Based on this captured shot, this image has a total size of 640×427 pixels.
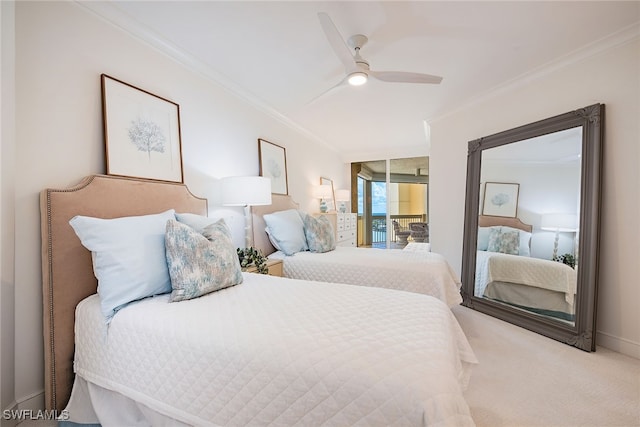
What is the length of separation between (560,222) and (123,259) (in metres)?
3.25

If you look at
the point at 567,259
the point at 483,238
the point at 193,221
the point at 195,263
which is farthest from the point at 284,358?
the point at 483,238

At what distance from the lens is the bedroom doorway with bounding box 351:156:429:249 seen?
576 centimetres

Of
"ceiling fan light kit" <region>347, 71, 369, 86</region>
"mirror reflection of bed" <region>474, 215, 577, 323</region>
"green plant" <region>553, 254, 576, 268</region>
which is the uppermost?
"ceiling fan light kit" <region>347, 71, 369, 86</region>

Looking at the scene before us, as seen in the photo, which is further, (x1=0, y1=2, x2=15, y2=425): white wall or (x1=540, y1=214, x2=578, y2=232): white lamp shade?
(x1=540, y1=214, x2=578, y2=232): white lamp shade

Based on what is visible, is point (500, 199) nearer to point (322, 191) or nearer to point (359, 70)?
point (359, 70)

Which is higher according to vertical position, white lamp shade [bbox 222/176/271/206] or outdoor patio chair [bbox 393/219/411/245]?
white lamp shade [bbox 222/176/271/206]

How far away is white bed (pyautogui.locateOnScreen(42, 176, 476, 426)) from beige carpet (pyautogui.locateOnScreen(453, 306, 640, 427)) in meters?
0.47

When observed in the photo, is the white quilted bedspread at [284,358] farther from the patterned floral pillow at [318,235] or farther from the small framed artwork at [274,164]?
the small framed artwork at [274,164]

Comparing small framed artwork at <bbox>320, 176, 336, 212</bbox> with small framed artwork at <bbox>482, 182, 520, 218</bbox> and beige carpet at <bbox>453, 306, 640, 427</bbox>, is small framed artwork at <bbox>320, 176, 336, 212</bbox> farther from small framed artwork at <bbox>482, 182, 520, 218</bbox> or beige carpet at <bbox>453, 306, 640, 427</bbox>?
beige carpet at <bbox>453, 306, 640, 427</bbox>

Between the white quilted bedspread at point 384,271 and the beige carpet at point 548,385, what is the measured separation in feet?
1.70

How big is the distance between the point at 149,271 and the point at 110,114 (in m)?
1.10

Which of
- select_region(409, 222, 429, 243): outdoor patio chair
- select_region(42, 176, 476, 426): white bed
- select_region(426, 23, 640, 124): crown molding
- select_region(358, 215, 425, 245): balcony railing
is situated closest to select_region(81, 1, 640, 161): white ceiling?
select_region(426, 23, 640, 124): crown molding

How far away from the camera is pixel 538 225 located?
255 centimetres

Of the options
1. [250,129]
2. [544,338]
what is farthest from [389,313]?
[250,129]
